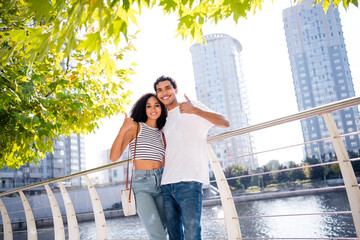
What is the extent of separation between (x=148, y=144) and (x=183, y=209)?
530 millimetres

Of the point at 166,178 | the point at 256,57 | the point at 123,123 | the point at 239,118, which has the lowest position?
the point at 166,178

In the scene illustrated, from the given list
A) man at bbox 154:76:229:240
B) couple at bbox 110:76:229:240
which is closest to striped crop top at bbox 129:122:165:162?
couple at bbox 110:76:229:240

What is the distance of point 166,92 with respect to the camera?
7.04ft

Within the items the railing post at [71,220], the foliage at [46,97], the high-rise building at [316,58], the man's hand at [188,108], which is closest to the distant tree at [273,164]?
the high-rise building at [316,58]

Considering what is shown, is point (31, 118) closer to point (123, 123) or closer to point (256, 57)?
point (123, 123)

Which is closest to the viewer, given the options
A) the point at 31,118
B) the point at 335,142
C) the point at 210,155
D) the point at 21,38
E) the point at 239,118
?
the point at 21,38

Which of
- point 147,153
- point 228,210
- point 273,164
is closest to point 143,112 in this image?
point 147,153

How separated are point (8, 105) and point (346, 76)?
4175 inches

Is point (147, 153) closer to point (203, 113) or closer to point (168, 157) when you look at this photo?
point (168, 157)

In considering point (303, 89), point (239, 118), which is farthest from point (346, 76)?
point (239, 118)

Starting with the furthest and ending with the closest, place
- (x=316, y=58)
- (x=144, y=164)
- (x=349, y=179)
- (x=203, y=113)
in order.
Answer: (x=316, y=58) → (x=144, y=164) → (x=203, y=113) → (x=349, y=179)

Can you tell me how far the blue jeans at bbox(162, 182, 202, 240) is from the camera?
6.01ft

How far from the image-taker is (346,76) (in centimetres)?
9344

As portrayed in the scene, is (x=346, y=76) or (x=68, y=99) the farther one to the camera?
(x=346, y=76)
